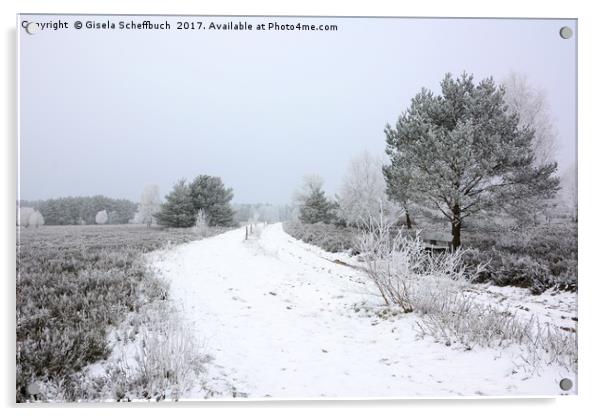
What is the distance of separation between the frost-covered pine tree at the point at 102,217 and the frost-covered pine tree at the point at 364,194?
307cm

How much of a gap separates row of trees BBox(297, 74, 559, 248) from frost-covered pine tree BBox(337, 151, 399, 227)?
1 cm

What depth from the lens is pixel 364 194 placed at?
17.6 ft

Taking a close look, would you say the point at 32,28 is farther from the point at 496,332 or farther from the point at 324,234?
the point at 496,332

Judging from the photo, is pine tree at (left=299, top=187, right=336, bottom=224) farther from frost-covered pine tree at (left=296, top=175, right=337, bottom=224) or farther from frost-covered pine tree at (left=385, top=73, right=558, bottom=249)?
frost-covered pine tree at (left=385, top=73, right=558, bottom=249)

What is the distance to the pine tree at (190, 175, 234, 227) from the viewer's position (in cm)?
496


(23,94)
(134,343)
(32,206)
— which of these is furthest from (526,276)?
(23,94)

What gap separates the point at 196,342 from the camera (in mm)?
4359

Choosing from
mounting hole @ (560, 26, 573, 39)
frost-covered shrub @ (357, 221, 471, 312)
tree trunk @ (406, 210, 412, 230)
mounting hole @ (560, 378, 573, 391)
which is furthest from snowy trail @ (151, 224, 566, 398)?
mounting hole @ (560, 26, 573, 39)

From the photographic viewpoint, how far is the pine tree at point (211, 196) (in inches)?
195

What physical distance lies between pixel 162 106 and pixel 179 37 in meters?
0.89

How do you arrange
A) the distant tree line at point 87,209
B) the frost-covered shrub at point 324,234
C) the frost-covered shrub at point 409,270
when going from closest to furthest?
the distant tree line at point 87,209 → the frost-covered shrub at point 409,270 → the frost-covered shrub at point 324,234

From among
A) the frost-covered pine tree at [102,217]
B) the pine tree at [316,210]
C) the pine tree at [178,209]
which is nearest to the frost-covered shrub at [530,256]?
the pine tree at [316,210]

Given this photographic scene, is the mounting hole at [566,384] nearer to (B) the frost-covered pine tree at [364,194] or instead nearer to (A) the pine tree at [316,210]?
(B) the frost-covered pine tree at [364,194]
